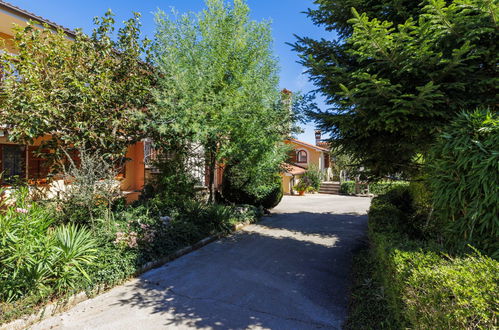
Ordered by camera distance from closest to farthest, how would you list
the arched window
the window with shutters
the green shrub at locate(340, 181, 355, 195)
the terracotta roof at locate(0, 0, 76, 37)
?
the terracotta roof at locate(0, 0, 76, 37), the window with shutters, the green shrub at locate(340, 181, 355, 195), the arched window

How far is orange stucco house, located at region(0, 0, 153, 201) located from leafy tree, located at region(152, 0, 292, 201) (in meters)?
2.72

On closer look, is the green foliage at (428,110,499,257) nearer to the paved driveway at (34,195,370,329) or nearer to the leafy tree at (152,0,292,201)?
the paved driveway at (34,195,370,329)

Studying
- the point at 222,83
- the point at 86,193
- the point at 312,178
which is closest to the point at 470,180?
the point at 86,193

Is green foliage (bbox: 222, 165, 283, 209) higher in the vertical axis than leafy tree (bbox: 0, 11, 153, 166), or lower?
lower

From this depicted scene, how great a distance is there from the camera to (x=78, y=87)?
6570 mm

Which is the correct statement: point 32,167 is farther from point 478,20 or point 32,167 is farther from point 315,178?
point 315,178

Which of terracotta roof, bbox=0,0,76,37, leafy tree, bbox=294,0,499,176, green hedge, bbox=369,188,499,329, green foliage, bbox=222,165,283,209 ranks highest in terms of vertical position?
terracotta roof, bbox=0,0,76,37

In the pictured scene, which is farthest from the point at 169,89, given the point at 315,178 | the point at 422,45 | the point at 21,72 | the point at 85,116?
the point at 315,178

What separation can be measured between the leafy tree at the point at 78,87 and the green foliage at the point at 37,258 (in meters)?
2.83

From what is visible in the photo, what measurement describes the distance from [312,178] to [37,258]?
21922 millimetres

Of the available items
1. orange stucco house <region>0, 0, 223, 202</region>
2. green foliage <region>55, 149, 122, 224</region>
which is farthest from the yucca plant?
orange stucco house <region>0, 0, 223, 202</region>

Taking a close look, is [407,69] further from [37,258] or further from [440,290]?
[37,258]

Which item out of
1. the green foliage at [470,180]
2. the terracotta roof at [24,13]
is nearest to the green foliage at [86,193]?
the terracotta roof at [24,13]

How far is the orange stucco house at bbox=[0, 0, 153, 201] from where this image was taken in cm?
725
